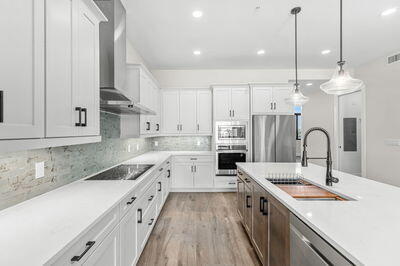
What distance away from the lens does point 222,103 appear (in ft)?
15.0

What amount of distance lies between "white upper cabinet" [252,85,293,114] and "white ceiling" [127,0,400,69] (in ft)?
1.99

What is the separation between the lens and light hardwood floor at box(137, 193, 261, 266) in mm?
2227

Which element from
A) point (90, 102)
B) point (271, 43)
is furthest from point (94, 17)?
point (271, 43)

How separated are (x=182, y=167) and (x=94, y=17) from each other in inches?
138

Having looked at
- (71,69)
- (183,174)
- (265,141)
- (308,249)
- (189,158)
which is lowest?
(183,174)

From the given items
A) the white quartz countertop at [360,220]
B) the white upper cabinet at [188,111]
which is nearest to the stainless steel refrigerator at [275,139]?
the white upper cabinet at [188,111]

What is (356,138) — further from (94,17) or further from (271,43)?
(94,17)

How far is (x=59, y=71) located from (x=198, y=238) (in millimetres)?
2411

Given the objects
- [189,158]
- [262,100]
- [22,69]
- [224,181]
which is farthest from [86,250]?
[262,100]

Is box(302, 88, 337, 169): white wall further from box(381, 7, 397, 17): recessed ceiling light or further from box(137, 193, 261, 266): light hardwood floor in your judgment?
box(137, 193, 261, 266): light hardwood floor

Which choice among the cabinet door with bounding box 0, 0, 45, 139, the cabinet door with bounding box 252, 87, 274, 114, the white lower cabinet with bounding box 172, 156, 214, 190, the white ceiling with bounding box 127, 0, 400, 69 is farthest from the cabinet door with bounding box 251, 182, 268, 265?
the cabinet door with bounding box 252, 87, 274, 114

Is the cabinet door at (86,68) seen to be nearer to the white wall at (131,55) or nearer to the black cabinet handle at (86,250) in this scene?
the black cabinet handle at (86,250)

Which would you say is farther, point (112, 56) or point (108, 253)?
point (112, 56)

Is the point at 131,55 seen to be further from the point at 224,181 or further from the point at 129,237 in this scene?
the point at 224,181
